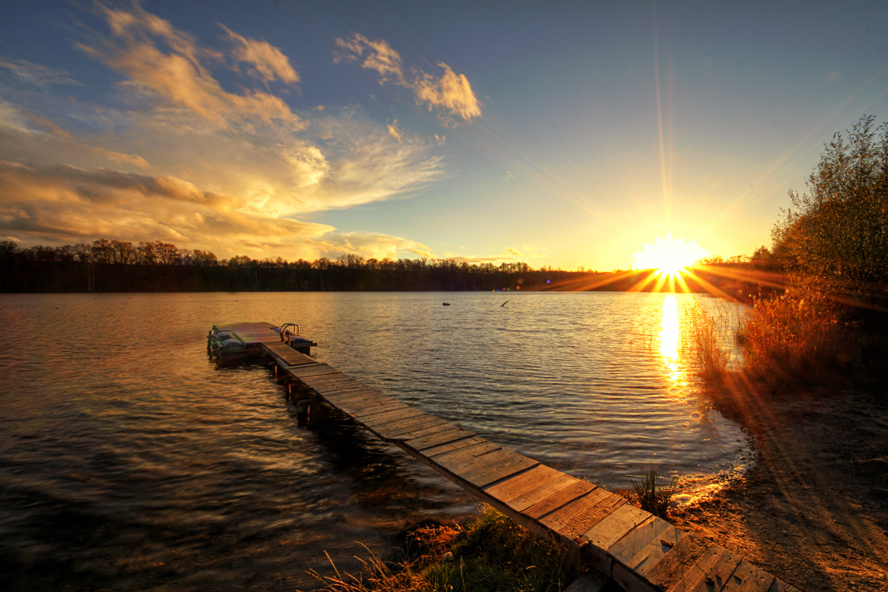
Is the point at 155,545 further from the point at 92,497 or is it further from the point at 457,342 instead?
the point at 457,342

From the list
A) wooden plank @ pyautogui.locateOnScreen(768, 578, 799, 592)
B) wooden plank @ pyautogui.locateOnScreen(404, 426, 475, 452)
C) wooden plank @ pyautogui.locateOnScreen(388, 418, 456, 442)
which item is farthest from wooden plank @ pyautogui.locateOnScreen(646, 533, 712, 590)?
wooden plank @ pyautogui.locateOnScreen(388, 418, 456, 442)

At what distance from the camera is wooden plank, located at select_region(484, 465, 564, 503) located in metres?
5.14

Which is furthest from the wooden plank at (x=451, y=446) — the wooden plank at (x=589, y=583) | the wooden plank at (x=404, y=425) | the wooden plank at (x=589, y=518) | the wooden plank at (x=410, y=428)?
the wooden plank at (x=589, y=583)

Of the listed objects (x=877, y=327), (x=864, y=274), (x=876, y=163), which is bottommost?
(x=877, y=327)

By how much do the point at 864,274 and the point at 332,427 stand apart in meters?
20.7

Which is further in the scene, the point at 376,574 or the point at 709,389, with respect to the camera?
the point at 709,389

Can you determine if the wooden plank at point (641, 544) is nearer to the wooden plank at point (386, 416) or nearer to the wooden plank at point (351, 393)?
the wooden plank at point (386, 416)

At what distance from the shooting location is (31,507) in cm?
666

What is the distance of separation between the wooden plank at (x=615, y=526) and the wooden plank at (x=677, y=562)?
0.43 m

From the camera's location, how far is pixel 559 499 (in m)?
5.00

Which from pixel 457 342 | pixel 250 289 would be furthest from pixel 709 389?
pixel 250 289

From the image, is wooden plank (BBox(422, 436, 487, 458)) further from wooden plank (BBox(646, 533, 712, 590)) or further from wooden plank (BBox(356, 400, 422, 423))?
wooden plank (BBox(646, 533, 712, 590))

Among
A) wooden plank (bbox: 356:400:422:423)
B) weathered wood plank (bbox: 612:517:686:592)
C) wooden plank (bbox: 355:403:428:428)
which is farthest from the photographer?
wooden plank (bbox: 356:400:422:423)

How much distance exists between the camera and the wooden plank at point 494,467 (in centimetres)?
561
